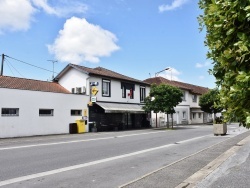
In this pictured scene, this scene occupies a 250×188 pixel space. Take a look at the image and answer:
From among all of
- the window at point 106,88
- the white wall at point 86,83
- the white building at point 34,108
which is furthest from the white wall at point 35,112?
the window at point 106,88

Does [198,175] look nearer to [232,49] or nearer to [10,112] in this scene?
[232,49]

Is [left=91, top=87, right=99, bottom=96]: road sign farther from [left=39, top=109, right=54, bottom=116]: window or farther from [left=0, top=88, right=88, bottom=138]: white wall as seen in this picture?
[left=39, top=109, right=54, bottom=116]: window

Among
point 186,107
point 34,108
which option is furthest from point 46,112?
point 186,107

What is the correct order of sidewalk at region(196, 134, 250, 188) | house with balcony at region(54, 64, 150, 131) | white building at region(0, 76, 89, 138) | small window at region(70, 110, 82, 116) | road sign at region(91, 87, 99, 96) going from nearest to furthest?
sidewalk at region(196, 134, 250, 188) < white building at region(0, 76, 89, 138) < small window at region(70, 110, 82, 116) < road sign at region(91, 87, 99, 96) < house with balcony at region(54, 64, 150, 131)

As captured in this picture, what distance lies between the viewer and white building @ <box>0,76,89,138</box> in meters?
24.3

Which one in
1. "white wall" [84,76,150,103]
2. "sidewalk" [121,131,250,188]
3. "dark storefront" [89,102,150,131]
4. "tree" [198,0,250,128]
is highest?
"white wall" [84,76,150,103]

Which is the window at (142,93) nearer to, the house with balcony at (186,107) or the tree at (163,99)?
the tree at (163,99)

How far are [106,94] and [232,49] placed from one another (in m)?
31.6

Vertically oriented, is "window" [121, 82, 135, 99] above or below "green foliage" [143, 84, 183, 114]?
above

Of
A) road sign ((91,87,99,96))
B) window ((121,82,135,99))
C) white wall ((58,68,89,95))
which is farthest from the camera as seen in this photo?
window ((121,82,135,99))

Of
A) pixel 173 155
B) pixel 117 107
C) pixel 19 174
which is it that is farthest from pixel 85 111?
pixel 19 174

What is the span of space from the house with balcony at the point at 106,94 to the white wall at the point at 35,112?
2100 mm

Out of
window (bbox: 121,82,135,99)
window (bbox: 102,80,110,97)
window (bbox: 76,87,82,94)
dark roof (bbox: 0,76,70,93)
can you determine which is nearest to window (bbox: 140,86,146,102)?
window (bbox: 121,82,135,99)

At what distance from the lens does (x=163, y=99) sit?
117 ft
